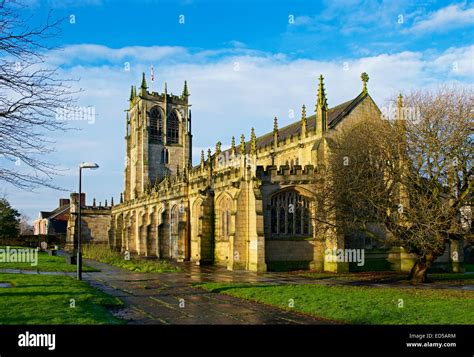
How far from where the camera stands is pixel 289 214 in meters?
31.1

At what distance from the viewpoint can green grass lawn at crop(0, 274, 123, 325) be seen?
416 inches

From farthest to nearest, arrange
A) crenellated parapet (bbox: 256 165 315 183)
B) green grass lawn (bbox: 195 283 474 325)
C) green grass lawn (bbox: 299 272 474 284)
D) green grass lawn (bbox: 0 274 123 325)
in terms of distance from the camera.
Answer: crenellated parapet (bbox: 256 165 315 183), green grass lawn (bbox: 299 272 474 284), green grass lawn (bbox: 195 283 474 325), green grass lawn (bbox: 0 274 123 325)

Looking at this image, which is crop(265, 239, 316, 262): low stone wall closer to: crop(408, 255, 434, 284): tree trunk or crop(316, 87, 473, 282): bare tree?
crop(316, 87, 473, 282): bare tree

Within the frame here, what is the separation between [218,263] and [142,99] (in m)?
49.4

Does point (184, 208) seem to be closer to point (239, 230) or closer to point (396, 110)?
point (239, 230)

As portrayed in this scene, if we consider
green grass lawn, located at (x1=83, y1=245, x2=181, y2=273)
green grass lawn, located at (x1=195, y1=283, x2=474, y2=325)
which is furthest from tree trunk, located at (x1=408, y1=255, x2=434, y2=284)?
green grass lawn, located at (x1=83, y1=245, x2=181, y2=273)

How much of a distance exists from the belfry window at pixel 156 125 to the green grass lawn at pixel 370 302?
199 ft

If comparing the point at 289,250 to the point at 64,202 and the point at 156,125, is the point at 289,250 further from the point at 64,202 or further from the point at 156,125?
the point at 64,202

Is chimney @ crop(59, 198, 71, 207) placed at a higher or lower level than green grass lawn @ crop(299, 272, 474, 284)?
higher

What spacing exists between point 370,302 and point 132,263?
22875 mm

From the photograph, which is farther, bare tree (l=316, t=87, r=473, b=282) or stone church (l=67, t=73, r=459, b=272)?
stone church (l=67, t=73, r=459, b=272)

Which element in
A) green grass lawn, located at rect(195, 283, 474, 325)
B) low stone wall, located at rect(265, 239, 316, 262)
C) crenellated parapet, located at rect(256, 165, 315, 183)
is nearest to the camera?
green grass lawn, located at rect(195, 283, 474, 325)

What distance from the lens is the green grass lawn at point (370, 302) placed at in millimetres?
11938
